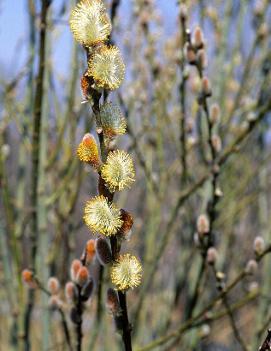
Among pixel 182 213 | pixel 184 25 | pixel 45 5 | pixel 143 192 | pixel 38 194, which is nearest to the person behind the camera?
pixel 45 5

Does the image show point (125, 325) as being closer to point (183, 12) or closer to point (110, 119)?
point (110, 119)

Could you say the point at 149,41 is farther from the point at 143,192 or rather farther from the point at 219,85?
the point at 143,192

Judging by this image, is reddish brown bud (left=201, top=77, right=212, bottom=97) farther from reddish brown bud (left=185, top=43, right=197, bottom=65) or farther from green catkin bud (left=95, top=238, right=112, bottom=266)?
green catkin bud (left=95, top=238, right=112, bottom=266)

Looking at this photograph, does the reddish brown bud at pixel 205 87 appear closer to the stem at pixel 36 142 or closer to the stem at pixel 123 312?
the stem at pixel 36 142

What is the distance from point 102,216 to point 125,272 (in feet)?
0.26

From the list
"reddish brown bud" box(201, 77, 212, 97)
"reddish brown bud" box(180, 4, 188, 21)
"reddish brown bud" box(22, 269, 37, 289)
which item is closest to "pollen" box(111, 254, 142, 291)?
"reddish brown bud" box(22, 269, 37, 289)

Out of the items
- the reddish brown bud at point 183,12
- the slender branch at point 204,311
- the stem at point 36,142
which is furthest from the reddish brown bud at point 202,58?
the slender branch at point 204,311

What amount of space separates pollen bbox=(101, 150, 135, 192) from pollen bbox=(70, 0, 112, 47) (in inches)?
5.7

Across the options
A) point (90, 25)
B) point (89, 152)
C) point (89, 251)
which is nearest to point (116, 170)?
point (89, 152)

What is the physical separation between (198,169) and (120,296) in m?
2.46

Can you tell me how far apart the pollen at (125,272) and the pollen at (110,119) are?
161 mm

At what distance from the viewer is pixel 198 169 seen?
313cm

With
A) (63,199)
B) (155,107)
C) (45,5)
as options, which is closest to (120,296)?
(45,5)

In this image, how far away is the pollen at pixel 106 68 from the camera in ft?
2.12
